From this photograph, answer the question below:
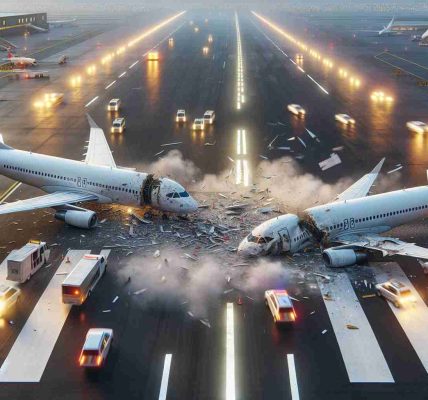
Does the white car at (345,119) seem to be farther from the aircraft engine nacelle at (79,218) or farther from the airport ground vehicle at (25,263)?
the airport ground vehicle at (25,263)

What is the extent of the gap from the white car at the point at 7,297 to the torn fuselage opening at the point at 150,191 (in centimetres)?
1562

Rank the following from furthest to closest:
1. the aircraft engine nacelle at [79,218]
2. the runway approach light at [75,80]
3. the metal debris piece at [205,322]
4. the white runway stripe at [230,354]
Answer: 1. the runway approach light at [75,80]
2. the aircraft engine nacelle at [79,218]
3. the metal debris piece at [205,322]
4. the white runway stripe at [230,354]

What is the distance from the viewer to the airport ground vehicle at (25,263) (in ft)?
128

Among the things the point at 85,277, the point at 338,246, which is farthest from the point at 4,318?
the point at 338,246

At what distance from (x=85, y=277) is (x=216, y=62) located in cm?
12509

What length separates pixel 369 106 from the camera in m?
99.2

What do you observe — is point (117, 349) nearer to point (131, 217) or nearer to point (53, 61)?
point (131, 217)

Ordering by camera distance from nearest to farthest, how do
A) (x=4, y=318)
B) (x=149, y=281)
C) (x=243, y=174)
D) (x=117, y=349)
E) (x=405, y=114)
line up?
(x=117, y=349) → (x=4, y=318) → (x=149, y=281) → (x=243, y=174) → (x=405, y=114)

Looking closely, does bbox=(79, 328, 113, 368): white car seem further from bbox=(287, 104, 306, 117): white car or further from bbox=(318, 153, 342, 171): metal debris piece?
bbox=(287, 104, 306, 117): white car

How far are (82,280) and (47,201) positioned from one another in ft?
52.2

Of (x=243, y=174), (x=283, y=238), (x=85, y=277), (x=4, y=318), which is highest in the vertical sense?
(x=243, y=174)

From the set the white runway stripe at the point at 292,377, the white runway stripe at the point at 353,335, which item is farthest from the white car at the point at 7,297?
the white runway stripe at the point at 353,335

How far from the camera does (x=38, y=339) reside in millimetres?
33344

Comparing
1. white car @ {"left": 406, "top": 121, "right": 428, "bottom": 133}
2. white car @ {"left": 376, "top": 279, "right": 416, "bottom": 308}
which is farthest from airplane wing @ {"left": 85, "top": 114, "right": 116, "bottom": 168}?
white car @ {"left": 406, "top": 121, "right": 428, "bottom": 133}
